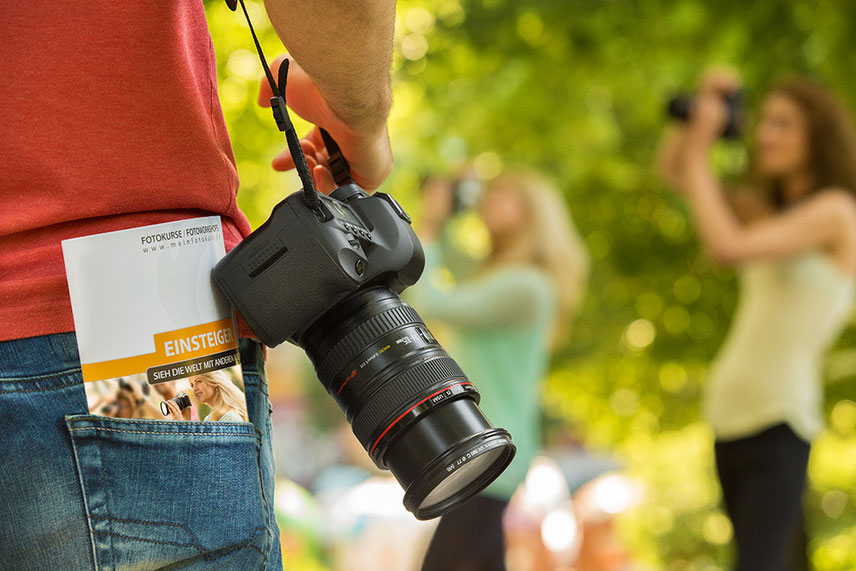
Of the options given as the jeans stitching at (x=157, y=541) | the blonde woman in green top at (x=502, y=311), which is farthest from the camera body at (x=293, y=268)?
the blonde woman in green top at (x=502, y=311)

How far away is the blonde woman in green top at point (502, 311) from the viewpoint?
9.79 feet

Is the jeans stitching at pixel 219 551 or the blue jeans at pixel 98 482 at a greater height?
the blue jeans at pixel 98 482

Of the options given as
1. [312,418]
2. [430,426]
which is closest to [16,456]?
[430,426]

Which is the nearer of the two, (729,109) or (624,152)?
(729,109)

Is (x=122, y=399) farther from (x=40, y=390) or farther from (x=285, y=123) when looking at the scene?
(x=285, y=123)

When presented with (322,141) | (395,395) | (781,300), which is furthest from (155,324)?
(781,300)

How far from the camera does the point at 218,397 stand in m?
0.91

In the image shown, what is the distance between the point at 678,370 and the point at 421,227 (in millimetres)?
3458

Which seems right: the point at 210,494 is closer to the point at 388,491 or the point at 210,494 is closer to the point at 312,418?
the point at 388,491

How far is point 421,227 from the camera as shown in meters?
3.71

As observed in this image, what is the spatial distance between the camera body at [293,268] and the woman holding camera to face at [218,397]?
0.06 metres

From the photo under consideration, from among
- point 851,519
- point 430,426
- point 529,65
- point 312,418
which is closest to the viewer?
point 430,426

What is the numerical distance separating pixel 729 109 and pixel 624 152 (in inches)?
95.1

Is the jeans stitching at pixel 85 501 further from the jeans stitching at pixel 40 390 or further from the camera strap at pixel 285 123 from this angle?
the camera strap at pixel 285 123
